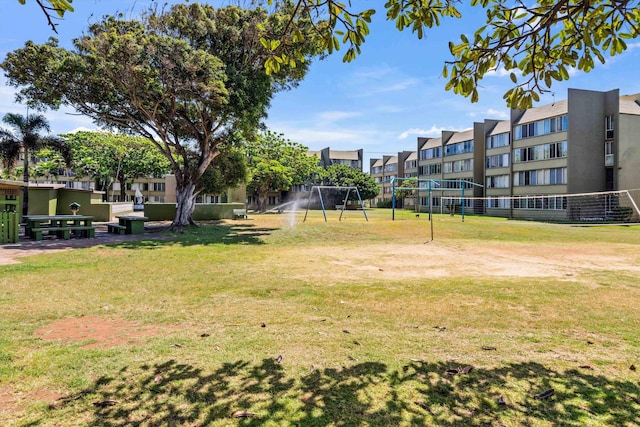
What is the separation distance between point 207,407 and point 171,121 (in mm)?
21599

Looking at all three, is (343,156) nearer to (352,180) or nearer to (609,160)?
(352,180)

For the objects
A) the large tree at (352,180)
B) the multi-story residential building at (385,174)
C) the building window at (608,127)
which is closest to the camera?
the building window at (608,127)

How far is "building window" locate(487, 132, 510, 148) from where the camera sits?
53.0m

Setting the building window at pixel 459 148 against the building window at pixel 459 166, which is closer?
the building window at pixel 459 148

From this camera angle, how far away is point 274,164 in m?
46.4

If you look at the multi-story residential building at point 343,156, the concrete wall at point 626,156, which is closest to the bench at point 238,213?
the concrete wall at point 626,156

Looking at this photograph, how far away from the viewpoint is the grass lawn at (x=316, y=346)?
3.16 meters

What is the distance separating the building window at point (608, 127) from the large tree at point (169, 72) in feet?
128

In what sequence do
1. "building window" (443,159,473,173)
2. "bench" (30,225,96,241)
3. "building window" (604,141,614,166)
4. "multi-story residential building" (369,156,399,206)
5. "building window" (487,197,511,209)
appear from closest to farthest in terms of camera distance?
"bench" (30,225,96,241)
"building window" (604,141,614,166)
"building window" (487,197,511,209)
"building window" (443,159,473,173)
"multi-story residential building" (369,156,399,206)

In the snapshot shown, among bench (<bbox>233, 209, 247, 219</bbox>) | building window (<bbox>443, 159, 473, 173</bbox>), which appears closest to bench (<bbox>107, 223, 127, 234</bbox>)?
bench (<bbox>233, 209, 247, 219</bbox>)

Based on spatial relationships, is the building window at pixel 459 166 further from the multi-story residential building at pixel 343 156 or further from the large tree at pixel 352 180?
the multi-story residential building at pixel 343 156

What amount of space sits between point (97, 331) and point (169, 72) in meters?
15.0

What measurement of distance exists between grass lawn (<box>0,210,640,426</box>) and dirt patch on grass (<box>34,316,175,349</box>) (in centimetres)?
3

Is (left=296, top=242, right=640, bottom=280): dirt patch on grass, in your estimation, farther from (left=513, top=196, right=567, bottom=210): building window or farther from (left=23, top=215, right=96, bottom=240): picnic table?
(left=513, top=196, right=567, bottom=210): building window
